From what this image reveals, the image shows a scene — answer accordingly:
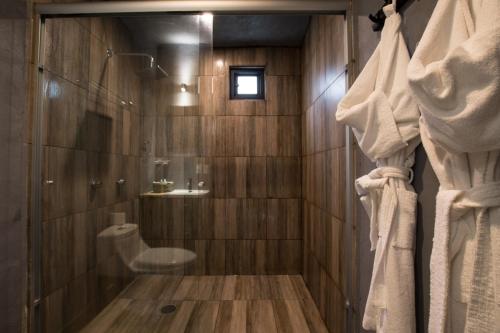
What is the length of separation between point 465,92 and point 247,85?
2503 mm

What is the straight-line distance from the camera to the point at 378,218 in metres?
0.84

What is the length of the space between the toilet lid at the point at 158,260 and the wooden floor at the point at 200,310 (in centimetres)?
6

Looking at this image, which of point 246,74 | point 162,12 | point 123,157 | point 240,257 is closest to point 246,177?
point 240,257

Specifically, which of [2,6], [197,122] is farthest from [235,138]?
[2,6]

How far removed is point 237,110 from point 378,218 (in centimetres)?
212

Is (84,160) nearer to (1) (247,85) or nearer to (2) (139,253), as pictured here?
(2) (139,253)

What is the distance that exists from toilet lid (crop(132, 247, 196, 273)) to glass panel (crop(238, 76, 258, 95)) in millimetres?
1801

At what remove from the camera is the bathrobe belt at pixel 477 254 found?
0.47 meters

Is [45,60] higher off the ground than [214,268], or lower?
higher

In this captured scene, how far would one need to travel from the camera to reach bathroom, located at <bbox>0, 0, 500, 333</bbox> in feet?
2.47

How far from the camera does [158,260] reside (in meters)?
1.83

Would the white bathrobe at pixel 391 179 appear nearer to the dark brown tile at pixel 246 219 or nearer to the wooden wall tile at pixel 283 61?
the dark brown tile at pixel 246 219

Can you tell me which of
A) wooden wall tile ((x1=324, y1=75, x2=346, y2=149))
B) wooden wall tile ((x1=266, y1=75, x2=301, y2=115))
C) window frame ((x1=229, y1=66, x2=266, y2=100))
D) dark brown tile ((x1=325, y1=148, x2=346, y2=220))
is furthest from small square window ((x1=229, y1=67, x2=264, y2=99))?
dark brown tile ((x1=325, y1=148, x2=346, y2=220))

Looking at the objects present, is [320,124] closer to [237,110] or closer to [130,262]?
[237,110]
